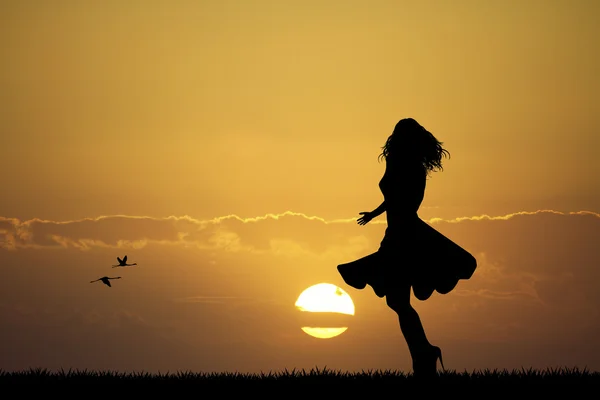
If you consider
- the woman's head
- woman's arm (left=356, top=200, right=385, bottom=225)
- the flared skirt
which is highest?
the woman's head

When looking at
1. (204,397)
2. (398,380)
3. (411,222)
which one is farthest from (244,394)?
(411,222)

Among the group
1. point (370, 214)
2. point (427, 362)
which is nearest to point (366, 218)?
point (370, 214)

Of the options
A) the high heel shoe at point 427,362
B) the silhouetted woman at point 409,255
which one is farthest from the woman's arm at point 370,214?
the high heel shoe at point 427,362

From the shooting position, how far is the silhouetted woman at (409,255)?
41.8ft

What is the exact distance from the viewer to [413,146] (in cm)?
1313

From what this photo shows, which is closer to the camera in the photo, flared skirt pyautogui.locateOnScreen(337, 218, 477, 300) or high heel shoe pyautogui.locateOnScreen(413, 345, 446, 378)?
high heel shoe pyautogui.locateOnScreen(413, 345, 446, 378)

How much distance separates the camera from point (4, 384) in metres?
13.6

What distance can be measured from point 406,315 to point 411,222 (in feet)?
4.34

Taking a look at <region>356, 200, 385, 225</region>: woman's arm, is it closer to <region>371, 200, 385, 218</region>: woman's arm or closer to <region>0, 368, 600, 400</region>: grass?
<region>371, 200, 385, 218</region>: woman's arm

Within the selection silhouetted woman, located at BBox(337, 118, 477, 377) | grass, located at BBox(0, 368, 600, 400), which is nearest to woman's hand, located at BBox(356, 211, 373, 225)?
silhouetted woman, located at BBox(337, 118, 477, 377)

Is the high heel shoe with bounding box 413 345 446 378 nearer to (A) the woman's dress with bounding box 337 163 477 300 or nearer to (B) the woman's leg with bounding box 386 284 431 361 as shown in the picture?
(B) the woman's leg with bounding box 386 284 431 361

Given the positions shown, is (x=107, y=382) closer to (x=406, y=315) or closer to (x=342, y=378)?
(x=342, y=378)

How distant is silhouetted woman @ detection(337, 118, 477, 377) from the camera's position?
12.8 m

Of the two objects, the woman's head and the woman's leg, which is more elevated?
the woman's head
